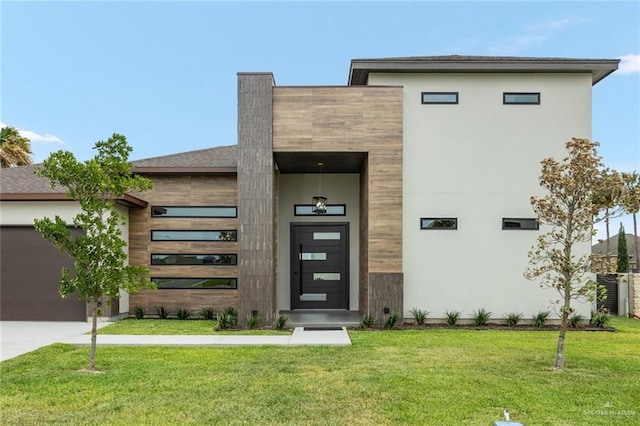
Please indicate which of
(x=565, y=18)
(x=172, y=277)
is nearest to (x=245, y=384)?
(x=172, y=277)

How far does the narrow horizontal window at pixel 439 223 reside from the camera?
37.2ft

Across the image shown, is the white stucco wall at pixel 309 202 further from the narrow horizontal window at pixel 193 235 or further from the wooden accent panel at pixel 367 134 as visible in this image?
the wooden accent panel at pixel 367 134

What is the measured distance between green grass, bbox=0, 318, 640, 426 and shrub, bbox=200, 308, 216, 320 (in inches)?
157

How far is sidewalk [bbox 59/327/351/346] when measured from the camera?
8609 millimetres

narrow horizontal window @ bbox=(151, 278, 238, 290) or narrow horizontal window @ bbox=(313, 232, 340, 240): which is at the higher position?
narrow horizontal window @ bbox=(313, 232, 340, 240)

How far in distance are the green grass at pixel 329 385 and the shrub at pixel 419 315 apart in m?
2.26

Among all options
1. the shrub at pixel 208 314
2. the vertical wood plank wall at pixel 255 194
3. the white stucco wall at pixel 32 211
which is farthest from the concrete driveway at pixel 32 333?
the vertical wood plank wall at pixel 255 194

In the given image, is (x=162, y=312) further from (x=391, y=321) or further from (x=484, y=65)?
(x=484, y=65)

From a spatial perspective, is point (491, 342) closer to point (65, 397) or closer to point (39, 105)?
point (65, 397)

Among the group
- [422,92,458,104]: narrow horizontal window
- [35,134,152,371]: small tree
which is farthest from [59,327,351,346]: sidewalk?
[422,92,458,104]: narrow horizontal window

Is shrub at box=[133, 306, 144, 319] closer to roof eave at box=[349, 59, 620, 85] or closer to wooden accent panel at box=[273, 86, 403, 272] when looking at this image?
wooden accent panel at box=[273, 86, 403, 272]

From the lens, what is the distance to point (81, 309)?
1149cm

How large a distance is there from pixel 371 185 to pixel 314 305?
414 centimetres

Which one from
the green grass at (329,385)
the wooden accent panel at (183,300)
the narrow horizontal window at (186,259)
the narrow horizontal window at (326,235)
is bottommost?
the green grass at (329,385)
